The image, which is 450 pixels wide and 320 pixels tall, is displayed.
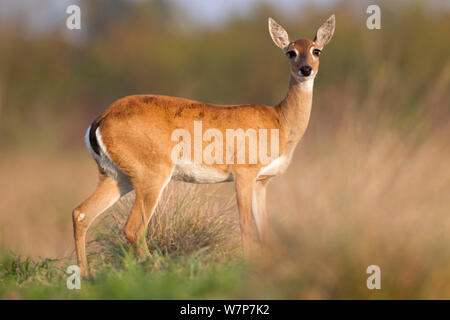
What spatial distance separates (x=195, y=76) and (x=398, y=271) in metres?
19.7

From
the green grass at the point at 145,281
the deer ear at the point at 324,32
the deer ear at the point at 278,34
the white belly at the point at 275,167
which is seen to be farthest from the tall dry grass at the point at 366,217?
the deer ear at the point at 278,34

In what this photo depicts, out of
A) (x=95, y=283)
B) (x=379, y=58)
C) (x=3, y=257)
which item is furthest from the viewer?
(x=379, y=58)

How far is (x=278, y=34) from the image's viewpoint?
6.54m

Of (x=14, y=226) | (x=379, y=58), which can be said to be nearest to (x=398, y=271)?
(x=379, y=58)

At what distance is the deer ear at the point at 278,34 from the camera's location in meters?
6.50

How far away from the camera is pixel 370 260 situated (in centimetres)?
420

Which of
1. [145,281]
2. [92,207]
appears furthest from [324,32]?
[145,281]

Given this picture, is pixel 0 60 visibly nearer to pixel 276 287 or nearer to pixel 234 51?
pixel 234 51

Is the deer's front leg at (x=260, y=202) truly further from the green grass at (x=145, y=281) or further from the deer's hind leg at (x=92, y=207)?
the deer's hind leg at (x=92, y=207)

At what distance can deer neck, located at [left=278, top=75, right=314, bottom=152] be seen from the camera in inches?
245

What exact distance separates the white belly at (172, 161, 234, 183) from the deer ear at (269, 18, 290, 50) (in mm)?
1513

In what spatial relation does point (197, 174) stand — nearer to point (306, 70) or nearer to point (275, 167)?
point (275, 167)

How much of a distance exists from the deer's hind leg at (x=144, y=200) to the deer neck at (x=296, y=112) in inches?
48.7

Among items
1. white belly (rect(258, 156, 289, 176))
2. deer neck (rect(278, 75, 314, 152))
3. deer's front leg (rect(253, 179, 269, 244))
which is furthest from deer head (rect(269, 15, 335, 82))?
deer's front leg (rect(253, 179, 269, 244))
